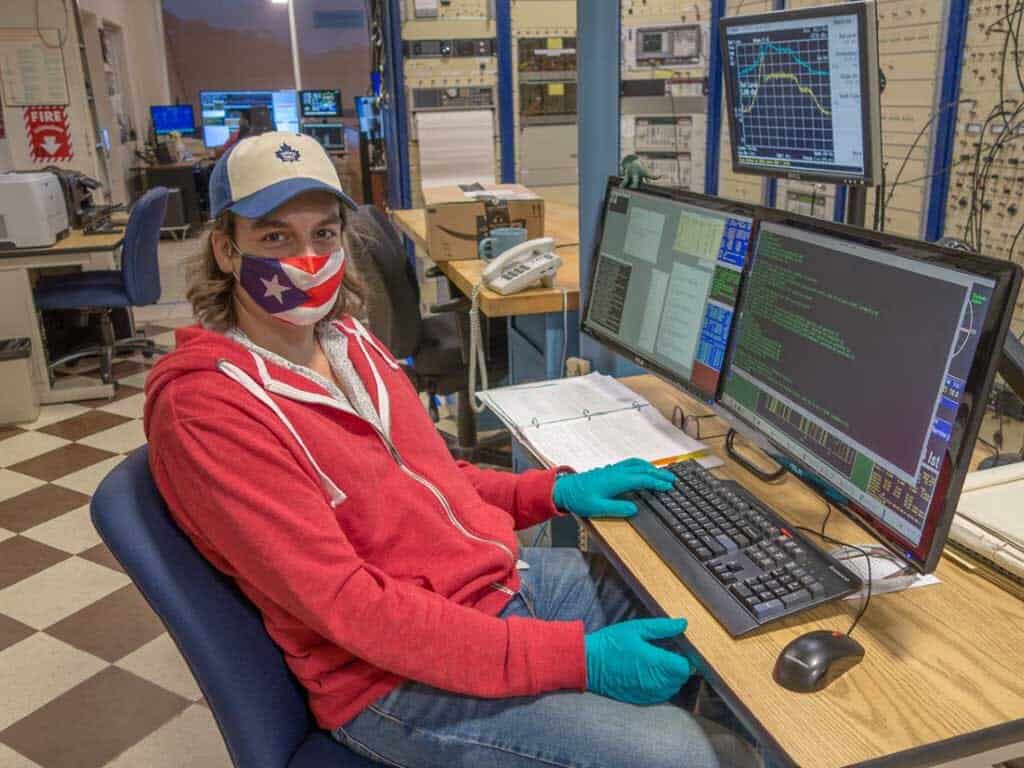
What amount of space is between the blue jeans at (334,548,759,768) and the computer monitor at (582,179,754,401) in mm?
604

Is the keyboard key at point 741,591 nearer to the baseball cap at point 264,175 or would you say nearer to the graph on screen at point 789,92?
the baseball cap at point 264,175

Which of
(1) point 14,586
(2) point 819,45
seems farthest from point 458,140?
A: (2) point 819,45

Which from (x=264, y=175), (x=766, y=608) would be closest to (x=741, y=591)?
(x=766, y=608)

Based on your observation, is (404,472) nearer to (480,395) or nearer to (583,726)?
(583,726)

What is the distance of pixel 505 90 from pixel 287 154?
447 centimetres

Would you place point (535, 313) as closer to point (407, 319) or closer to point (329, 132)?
point (407, 319)

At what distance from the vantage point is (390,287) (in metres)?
2.99

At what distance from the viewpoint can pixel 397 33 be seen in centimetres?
529

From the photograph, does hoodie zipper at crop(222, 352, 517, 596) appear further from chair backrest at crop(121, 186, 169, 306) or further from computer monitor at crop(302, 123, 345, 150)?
computer monitor at crop(302, 123, 345, 150)

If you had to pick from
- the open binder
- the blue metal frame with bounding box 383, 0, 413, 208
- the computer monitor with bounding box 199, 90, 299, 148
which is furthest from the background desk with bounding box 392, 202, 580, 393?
the computer monitor with bounding box 199, 90, 299, 148

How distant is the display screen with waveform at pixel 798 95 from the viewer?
1.57 m

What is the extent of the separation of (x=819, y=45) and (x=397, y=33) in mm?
4188

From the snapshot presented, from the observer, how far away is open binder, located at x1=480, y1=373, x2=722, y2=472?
1.59 metres

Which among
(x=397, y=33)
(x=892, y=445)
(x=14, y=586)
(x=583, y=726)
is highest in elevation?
(x=397, y=33)
